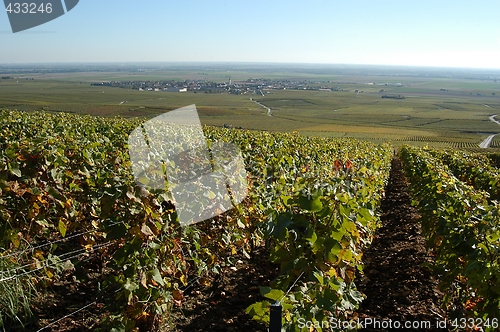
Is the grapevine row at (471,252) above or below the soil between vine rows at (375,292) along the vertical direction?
above

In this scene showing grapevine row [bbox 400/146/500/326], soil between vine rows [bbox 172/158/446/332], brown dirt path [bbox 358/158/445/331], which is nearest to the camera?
grapevine row [bbox 400/146/500/326]

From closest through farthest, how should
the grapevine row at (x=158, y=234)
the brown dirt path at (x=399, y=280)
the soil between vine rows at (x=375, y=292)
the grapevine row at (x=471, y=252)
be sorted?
1. the grapevine row at (x=158, y=234)
2. the grapevine row at (x=471, y=252)
3. the soil between vine rows at (x=375, y=292)
4. the brown dirt path at (x=399, y=280)

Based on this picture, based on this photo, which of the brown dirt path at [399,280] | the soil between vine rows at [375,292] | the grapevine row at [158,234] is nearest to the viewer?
the grapevine row at [158,234]

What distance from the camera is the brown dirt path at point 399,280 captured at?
439 cm

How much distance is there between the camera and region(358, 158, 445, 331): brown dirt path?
439cm

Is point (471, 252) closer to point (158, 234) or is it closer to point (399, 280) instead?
point (399, 280)

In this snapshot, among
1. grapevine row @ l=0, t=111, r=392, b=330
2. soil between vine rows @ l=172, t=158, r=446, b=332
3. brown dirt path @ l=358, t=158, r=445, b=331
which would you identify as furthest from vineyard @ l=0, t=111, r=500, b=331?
brown dirt path @ l=358, t=158, r=445, b=331

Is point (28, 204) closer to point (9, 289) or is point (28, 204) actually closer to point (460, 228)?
point (9, 289)

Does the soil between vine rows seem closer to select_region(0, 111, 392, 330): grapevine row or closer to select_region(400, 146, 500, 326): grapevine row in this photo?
select_region(0, 111, 392, 330): grapevine row

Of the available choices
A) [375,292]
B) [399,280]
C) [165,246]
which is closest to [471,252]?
[375,292]

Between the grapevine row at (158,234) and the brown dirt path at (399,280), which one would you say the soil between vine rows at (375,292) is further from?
the grapevine row at (158,234)

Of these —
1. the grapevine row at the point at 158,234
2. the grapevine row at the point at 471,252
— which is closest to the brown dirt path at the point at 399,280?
the grapevine row at the point at 471,252

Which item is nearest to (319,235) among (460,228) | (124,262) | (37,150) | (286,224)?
(286,224)

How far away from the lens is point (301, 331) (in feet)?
8.00
